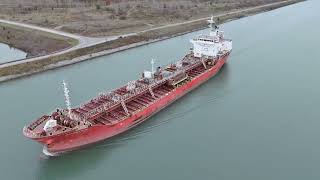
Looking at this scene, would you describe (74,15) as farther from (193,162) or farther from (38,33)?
(193,162)

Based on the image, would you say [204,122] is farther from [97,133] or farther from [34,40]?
[34,40]

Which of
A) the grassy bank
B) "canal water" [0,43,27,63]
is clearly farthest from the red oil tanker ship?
"canal water" [0,43,27,63]

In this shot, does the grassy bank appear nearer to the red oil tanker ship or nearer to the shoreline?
the shoreline

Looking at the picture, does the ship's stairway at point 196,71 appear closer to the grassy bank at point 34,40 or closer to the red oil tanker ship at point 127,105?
the red oil tanker ship at point 127,105

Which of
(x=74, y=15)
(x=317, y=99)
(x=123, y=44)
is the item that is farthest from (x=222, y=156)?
(x=74, y=15)

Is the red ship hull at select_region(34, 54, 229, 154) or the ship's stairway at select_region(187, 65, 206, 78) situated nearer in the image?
the red ship hull at select_region(34, 54, 229, 154)

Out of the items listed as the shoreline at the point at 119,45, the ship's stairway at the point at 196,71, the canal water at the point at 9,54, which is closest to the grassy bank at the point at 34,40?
the canal water at the point at 9,54
